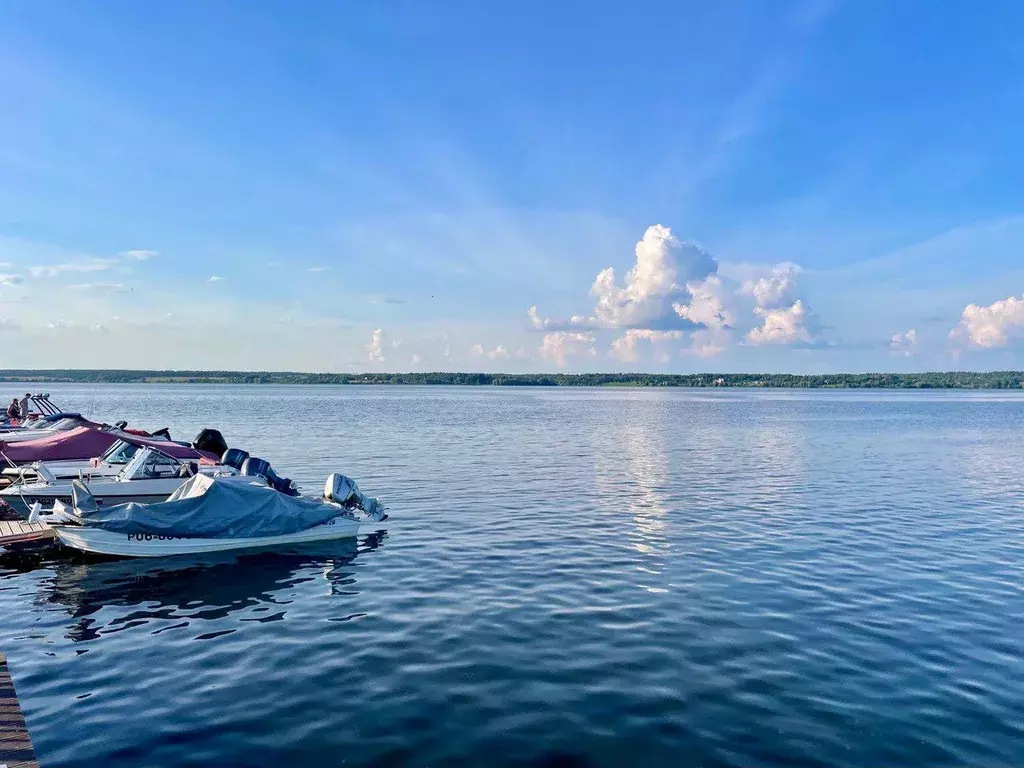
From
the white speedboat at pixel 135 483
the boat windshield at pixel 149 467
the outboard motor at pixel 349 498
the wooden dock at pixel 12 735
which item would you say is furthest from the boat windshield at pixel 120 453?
the wooden dock at pixel 12 735

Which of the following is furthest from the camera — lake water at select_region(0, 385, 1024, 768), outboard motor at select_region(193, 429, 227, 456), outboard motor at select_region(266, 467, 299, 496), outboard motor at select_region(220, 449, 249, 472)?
outboard motor at select_region(193, 429, 227, 456)

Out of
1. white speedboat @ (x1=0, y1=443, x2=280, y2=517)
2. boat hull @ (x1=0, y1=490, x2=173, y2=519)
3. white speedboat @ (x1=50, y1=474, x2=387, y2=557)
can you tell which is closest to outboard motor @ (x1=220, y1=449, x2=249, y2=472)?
white speedboat @ (x1=0, y1=443, x2=280, y2=517)

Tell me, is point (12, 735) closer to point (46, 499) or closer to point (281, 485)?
point (281, 485)

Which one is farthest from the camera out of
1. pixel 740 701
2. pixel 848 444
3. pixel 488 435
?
A: pixel 488 435

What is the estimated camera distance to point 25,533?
26.1 m

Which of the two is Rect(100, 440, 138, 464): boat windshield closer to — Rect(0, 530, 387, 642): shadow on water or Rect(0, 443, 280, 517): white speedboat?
Rect(0, 443, 280, 517): white speedboat

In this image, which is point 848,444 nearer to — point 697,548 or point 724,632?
point 697,548

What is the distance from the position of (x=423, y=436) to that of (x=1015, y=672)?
5790 cm

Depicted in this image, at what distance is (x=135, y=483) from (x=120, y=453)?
10.8 feet

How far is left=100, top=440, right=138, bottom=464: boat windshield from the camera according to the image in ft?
103

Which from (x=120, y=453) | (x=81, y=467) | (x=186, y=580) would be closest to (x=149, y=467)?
(x=120, y=453)

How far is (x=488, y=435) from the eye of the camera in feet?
238

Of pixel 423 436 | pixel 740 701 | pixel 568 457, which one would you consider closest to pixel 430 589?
pixel 740 701

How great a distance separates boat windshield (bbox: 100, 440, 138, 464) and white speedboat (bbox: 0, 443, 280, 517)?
82 cm
